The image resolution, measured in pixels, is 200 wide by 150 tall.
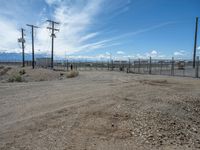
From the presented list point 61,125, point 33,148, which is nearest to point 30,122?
point 61,125

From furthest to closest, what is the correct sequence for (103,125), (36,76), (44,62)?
(44,62)
(36,76)
(103,125)

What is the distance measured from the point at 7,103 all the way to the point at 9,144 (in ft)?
16.6

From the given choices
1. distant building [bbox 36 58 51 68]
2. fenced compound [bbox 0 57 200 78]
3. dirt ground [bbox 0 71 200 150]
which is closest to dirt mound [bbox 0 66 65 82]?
fenced compound [bbox 0 57 200 78]

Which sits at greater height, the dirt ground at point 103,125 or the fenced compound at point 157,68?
the fenced compound at point 157,68

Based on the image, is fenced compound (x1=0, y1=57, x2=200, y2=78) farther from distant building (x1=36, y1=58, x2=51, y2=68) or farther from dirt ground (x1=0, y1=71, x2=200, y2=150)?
dirt ground (x1=0, y1=71, x2=200, y2=150)

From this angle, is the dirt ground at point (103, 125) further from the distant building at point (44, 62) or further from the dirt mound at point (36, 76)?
the distant building at point (44, 62)

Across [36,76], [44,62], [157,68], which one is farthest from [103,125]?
[44,62]

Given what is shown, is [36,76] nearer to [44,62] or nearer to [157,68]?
[44,62]

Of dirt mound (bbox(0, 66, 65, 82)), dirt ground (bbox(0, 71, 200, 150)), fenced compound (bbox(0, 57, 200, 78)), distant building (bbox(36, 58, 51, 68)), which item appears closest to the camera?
dirt ground (bbox(0, 71, 200, 150))

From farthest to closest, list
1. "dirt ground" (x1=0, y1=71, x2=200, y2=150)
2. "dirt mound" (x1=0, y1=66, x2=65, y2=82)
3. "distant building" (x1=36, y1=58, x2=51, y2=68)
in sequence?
"distant building" (x1=36, y1=58, x2=51, y2=68) → "dirt mound" (x1=0, y1=66, x2=65, y2=82) → "dirt ground" (x1=0, y1=71, x2=200, y2=150)

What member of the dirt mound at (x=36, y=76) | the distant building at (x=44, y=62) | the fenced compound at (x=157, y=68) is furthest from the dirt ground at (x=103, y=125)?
the distant building at (x=44, y=62)

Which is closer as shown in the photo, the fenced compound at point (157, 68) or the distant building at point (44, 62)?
the fenced compound at point (157, 68)

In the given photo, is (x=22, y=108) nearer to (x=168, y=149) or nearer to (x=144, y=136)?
(x=144, y=136)

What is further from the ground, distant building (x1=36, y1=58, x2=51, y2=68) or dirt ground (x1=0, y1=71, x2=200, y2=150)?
distant building (x1=36, y1=58, x2=51, y2=68)
